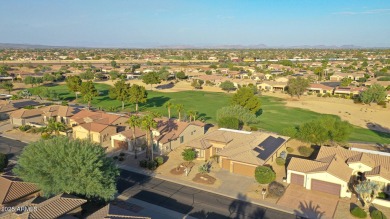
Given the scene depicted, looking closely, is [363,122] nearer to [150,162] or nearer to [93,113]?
[150,162]

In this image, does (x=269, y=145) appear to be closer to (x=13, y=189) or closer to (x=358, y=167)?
(x=358, y=167)

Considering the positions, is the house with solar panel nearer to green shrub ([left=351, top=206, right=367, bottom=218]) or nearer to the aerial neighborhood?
the aerial neighborhood

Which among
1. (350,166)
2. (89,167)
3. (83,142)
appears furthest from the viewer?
(350,166)

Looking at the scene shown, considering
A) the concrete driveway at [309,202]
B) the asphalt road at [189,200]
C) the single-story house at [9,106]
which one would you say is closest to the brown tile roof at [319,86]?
the concrete driveway at [309,202]

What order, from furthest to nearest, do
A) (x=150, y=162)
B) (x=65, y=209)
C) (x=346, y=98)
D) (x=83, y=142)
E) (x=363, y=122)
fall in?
(x=346, y=98), (x=363, y=122), (x=150, y=162), (x=83, y=142), (x=65, y=209)

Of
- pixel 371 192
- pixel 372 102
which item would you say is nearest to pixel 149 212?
pixel 371 192

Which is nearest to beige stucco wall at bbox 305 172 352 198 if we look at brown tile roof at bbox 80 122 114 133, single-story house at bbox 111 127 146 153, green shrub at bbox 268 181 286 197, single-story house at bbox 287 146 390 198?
single-story house at bbox 287 146 390 198

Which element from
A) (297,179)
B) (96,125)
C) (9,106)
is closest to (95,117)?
(96,125)
